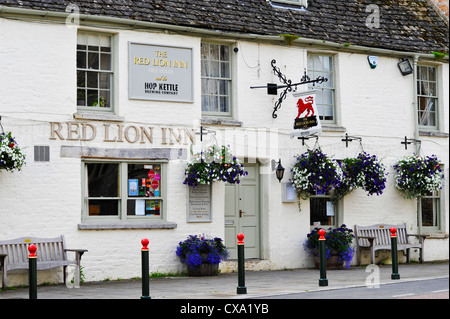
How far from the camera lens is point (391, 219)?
65.3 ft

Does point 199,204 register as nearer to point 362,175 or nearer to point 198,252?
point 198,252

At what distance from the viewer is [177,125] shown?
672 inches

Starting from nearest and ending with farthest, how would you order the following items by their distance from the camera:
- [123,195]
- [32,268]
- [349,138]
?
1. [32,268]
2. [123,195]
3. [349,138]

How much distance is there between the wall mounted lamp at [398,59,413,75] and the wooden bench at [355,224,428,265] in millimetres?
3701

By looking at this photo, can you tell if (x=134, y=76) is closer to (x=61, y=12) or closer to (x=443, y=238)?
(x=61, y=12)

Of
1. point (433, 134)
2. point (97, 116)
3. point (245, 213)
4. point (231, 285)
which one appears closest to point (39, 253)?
point (97, 116)

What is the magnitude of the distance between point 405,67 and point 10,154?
10014 mm

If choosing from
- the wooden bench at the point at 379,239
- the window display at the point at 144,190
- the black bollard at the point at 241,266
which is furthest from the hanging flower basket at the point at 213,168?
the black bollard at the point at 241,266

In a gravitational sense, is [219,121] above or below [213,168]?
above

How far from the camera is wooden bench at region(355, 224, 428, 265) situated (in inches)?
746

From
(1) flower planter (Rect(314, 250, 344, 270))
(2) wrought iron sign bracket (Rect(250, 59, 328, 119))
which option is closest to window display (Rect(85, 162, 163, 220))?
(2) wrought iron sign bracket (Rect(250, 59, 328, 119))

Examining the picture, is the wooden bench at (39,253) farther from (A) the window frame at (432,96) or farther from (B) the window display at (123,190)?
(A) the window frame at (432,96)

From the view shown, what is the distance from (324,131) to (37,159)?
6.72 meters

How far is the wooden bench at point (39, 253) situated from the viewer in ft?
48.0
